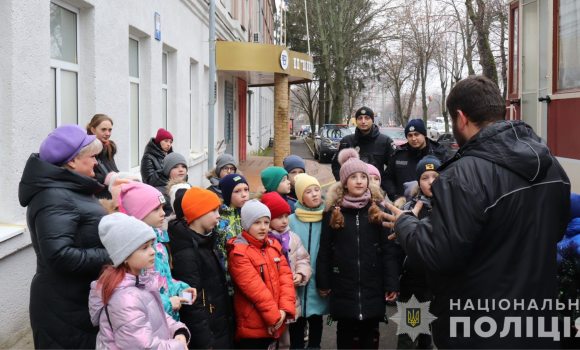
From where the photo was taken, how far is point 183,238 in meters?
A: 3.62

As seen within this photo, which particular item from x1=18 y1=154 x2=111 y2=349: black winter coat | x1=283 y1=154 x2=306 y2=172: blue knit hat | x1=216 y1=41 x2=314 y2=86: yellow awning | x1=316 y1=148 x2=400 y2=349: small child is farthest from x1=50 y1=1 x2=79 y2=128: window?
x1=216 y1=41 x2=314 y2=86: yellow awning

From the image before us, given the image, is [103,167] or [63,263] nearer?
[63,263]

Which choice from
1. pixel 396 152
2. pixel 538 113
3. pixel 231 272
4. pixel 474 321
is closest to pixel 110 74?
pixel 396 152

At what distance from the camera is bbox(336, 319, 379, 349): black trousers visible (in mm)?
4418

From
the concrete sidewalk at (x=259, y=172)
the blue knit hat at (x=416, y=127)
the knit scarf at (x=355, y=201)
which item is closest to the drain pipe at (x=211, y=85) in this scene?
the concrete sidewalk at (x=259, y=172)

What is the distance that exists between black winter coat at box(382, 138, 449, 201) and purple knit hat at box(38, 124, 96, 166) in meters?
3.96

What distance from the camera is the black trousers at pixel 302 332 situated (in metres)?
4.60

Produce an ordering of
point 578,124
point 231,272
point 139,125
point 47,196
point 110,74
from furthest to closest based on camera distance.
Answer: point 139,125 → point 110,74 → point 578,124 → point 231,272 → point 47,196

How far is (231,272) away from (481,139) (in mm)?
2027

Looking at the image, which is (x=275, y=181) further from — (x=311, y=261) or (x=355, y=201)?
(x=355, y=201)

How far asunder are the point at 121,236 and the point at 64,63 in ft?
12.9

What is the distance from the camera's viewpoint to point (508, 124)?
2484 mm

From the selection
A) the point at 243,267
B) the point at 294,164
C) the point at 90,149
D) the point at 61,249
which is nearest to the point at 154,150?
the point at 294,164

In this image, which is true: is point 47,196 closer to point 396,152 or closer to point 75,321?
point 75,321
